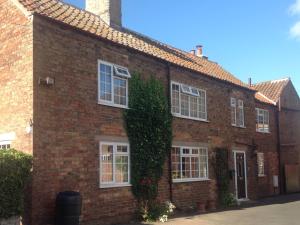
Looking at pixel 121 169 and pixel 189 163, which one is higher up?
pixel 189 163

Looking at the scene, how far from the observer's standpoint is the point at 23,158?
1083 centimetres

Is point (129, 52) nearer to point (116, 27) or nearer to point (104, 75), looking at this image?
point (104, 75)

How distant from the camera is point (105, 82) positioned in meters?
14.5

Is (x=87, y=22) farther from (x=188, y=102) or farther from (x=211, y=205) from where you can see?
(x=211, y=205)

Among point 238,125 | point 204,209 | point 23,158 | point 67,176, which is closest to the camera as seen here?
point 23,158

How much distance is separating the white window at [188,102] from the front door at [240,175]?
13.5 feet

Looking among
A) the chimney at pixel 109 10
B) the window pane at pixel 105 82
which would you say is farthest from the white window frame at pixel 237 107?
the window pane at pixel 105 82

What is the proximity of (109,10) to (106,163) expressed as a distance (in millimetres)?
7380

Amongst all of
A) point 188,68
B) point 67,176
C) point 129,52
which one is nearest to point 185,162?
point 188,68

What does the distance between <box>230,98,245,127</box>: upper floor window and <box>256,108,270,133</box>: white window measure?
2.95 metres

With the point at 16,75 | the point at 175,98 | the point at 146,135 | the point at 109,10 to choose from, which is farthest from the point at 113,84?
the point at 109,10

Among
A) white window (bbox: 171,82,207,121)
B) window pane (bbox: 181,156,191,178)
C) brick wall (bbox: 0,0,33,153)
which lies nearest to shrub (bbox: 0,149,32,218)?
brick wall (bbox: 0,0,33,153)

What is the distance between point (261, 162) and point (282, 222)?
11.9 metres

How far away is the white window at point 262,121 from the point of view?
26.2m
